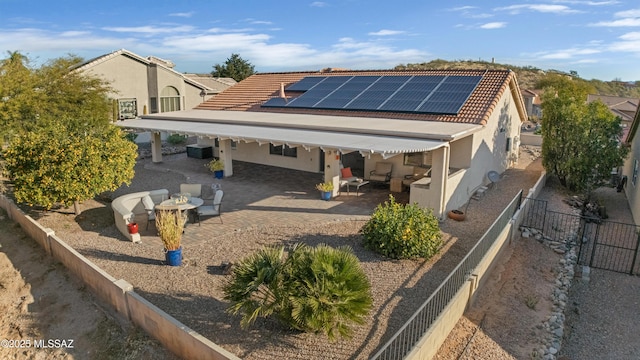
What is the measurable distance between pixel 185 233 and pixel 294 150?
1224cm

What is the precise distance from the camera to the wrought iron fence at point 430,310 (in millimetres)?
7766

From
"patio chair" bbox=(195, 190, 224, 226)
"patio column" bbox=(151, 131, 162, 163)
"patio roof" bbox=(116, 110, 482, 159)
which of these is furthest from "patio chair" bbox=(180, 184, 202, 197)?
"patio column" bbox=(151, 131, 162, 163)

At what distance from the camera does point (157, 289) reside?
11.1m

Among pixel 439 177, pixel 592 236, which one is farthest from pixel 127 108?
pixel 592 236

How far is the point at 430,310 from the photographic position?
908cm

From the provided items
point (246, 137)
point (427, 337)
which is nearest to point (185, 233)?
point (246, 137)

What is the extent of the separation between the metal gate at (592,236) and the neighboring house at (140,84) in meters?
31.6

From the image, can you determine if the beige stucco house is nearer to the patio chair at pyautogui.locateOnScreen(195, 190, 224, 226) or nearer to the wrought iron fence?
the wrought iron fence

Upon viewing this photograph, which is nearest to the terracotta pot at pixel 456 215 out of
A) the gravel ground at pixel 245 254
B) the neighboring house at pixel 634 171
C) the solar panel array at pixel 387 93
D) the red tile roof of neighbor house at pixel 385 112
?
the gravel ground at pixel 245 254

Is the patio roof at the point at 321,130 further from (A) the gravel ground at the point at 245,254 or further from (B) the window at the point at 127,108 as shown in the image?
(B) the window at the point at 127,108

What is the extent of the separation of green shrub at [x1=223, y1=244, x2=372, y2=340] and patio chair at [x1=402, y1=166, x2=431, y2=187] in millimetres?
12191

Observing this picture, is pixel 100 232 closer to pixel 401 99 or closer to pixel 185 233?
pixel 185 233

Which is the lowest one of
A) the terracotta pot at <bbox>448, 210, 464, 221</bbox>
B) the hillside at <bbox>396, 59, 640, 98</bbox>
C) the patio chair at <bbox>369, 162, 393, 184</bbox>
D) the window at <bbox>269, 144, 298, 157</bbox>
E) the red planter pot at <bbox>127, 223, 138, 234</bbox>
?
the red planter pot at <bbox>127, 223, 138, 234</bbox>

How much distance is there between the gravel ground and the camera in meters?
8.79
